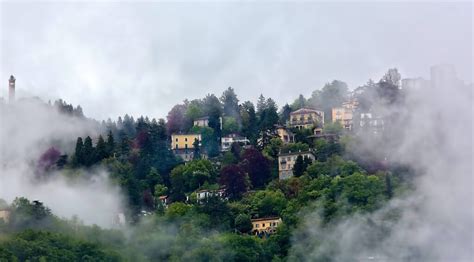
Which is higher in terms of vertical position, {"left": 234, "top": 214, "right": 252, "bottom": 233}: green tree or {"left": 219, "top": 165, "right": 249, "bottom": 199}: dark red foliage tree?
{"left": 219, "top": 165, "right": 249, "bottom": 199}: dark red foliage tree

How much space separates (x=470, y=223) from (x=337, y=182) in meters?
7.71

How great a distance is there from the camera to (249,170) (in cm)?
4800

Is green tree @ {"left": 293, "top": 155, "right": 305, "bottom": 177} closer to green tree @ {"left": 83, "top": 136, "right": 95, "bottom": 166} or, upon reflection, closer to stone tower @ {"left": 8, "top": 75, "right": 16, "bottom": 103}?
green tree @ {"left": 83, "top": 136, "right": 95, "bottom": 166}

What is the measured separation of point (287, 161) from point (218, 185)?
333 cm

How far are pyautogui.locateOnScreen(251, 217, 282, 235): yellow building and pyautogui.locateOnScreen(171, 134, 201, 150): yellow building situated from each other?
1131cm

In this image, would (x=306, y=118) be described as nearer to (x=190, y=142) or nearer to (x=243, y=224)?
(x=190, y=142)

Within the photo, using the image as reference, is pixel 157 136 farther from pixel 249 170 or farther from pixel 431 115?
pixel 431 115

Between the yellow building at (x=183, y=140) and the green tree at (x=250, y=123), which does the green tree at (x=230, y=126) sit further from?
the yellow building at (x=183, y=140)

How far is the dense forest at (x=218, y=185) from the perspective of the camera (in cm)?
3859

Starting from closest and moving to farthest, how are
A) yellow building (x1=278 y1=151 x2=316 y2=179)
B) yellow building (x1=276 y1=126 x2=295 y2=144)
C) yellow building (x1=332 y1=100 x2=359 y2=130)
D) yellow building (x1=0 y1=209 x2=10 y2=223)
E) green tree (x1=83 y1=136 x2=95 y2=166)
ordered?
yellow building (x1=0 y1=209 x2=10 y2=223) < green tree (x1=83 y1=136 x2=95 y2=166) < yellow building (x1=278 y1=151 x2=316 y2=179) < yellow building (x1=332 y1=100 x2=359 y2=130) < yellow building (x1=276 y1=126 x2=295 y2=144)

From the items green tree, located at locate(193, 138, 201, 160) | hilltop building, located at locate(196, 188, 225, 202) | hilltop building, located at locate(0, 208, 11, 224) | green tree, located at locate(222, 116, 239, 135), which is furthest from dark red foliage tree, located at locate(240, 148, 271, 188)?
hilltop building, located at locate(0, 208, 11, 224)

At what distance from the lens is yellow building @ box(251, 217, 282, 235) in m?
43.2

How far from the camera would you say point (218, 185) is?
47.2 meters

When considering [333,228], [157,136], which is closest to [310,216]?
[333,228]
